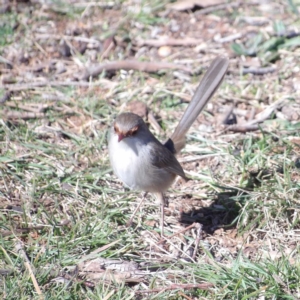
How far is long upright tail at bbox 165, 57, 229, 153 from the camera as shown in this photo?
20.3 feet

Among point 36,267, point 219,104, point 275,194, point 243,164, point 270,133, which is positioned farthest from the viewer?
point 219,104

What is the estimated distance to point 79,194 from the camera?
19.6ft

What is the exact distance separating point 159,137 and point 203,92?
96 centimetres

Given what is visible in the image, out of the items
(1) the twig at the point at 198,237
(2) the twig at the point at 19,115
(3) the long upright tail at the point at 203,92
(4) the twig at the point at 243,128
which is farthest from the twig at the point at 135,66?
(1) the twig at the point at 198,237

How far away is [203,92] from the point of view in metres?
6.20

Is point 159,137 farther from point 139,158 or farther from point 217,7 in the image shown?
point 217,7

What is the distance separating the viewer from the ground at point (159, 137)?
195 inches

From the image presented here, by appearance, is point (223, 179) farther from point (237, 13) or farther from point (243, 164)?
point (237, 13)

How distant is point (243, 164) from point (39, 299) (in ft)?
8.54

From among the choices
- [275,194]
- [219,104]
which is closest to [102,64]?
[219,104]

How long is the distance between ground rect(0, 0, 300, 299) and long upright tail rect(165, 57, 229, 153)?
0.51 m

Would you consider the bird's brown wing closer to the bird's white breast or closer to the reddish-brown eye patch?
the bird's white breast

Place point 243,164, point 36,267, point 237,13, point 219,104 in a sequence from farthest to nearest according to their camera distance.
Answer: point 237,13 < point 219,104 < point 243,164 < point 36,267

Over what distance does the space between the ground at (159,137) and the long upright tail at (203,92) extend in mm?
505
